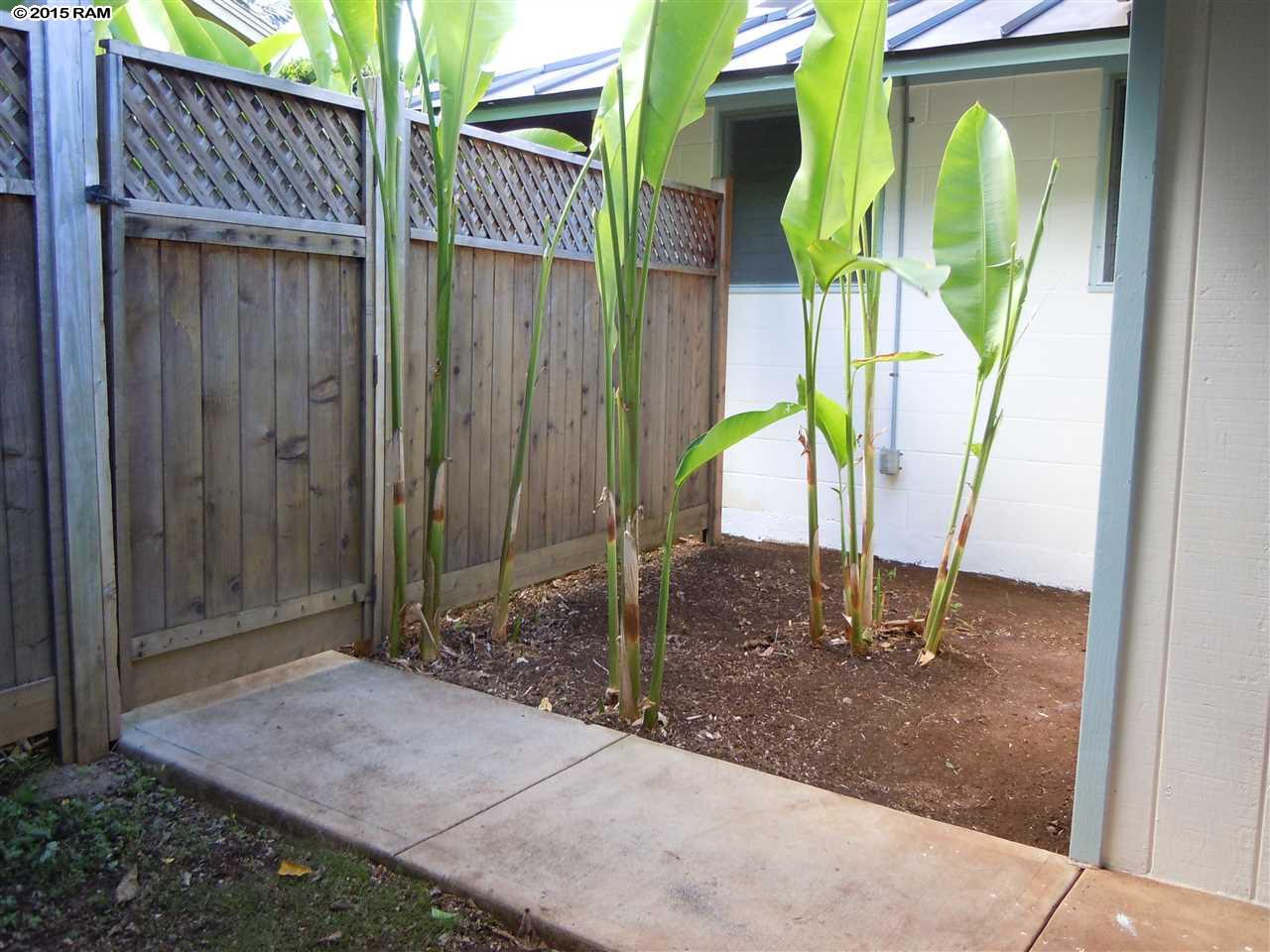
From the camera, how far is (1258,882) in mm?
2297

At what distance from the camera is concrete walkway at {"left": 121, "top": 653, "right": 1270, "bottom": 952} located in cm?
222

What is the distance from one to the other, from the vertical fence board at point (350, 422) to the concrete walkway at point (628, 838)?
24.5 inches

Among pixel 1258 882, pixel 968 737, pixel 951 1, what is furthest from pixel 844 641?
pixel 951 1

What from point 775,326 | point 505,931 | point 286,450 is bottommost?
point 505,931

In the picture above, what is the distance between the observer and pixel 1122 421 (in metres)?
2.37

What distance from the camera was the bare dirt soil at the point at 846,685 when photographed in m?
3.09

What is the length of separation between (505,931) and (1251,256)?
215cm

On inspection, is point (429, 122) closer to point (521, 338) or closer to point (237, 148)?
point (237, 148)

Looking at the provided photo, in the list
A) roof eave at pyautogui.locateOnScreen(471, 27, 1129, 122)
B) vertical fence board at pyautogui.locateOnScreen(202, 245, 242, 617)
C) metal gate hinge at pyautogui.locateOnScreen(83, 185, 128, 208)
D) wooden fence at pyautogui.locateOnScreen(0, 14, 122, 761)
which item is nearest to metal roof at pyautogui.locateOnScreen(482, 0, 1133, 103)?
roof eave at pyautogui.locateOnScreen(471, 27, 1129, 122)

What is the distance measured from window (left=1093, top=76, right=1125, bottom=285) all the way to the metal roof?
17.4 inches

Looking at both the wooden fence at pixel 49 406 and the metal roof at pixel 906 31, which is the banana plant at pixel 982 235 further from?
the wooden fence at pixel 49 406

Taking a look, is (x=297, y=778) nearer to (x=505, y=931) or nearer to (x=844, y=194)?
(x=505, y=931)

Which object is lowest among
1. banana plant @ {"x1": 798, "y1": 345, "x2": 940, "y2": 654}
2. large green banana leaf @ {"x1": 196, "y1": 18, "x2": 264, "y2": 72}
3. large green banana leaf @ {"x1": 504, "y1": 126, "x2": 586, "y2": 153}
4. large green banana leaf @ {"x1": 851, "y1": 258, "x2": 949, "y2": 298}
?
banana plant @ {"x1": 798, "y1": 345, "x2": 940, "y2": 654}

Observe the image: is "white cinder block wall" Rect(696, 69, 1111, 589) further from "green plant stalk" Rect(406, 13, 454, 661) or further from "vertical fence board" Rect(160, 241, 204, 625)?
"vertical fence board" Rect(160, 241, 204, 625)
